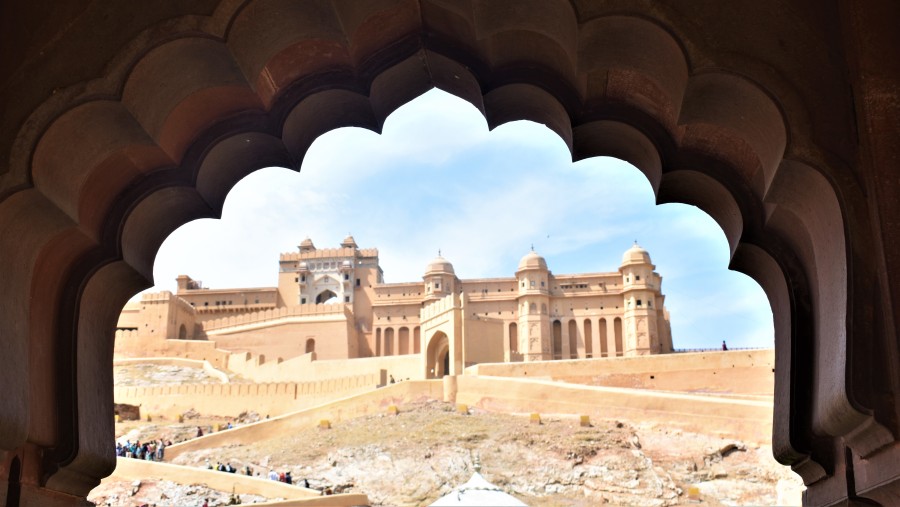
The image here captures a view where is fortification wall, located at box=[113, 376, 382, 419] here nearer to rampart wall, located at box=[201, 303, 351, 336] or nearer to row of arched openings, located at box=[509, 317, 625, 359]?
rampart wall, located at box=[201, 303, 351, 336]

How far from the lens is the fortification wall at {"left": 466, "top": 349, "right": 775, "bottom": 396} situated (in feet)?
151

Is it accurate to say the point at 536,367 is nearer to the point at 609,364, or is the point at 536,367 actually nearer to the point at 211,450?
the point at 609,364

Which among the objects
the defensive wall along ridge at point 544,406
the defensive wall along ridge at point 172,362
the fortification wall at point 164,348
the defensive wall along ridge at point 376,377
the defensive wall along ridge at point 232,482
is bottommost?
the defensive wall along ridge at point 232,482

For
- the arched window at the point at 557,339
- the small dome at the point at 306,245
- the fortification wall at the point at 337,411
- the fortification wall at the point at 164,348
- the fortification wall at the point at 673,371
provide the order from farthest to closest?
the small dome at the point at 306,245 < the arched window at the point at 557,339 < the fortification wall at the point at 164,348 < the fortification wall at the point at 673,371 < the fortification wall at the point at 337,411

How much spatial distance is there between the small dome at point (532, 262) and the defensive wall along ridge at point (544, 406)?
20934 millimetres

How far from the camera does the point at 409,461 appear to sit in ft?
120

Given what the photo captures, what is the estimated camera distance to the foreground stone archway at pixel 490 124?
437cm

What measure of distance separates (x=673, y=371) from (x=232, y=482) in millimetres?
24888

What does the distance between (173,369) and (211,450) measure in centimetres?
2259

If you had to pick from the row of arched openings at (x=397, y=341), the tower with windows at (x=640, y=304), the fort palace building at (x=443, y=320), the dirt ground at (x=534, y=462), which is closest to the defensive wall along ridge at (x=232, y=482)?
the dirt ground at (x=534, y=462)

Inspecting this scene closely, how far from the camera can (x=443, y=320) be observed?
59.1m

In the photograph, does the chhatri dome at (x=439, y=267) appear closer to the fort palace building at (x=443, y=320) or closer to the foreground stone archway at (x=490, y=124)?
the fort palace building at (x=443, y=320)

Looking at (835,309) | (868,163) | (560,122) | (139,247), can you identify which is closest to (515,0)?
(560,122)

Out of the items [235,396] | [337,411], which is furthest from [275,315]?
[337,411]
